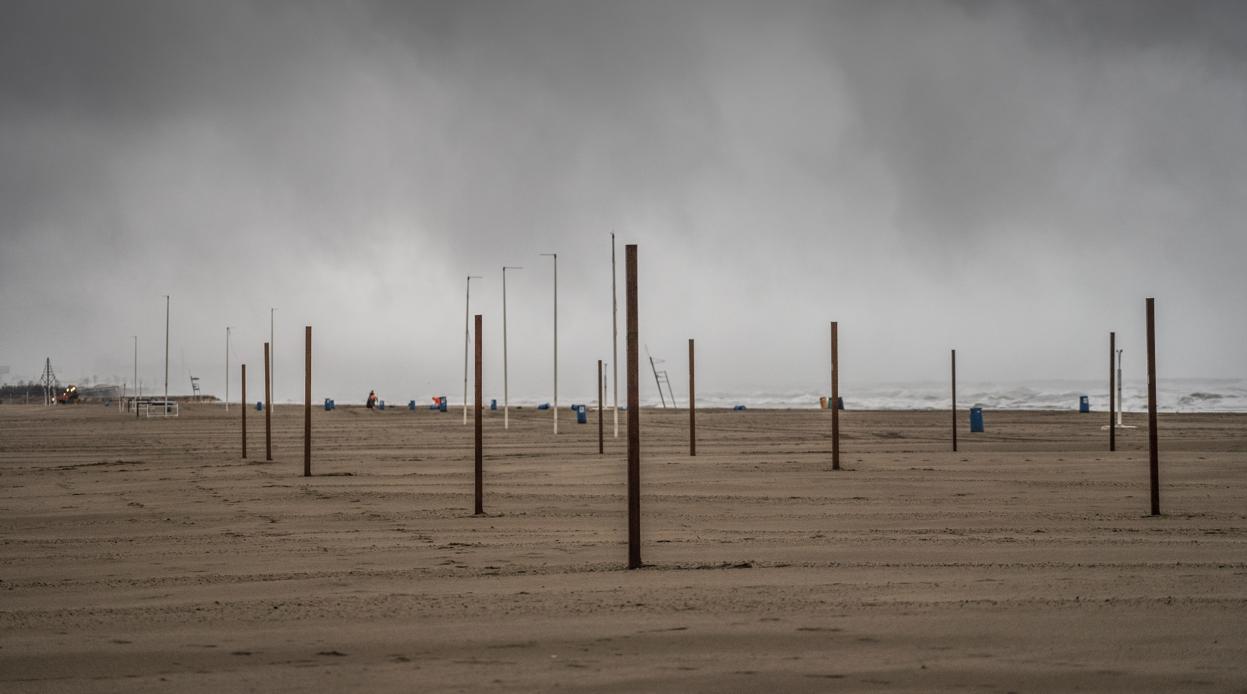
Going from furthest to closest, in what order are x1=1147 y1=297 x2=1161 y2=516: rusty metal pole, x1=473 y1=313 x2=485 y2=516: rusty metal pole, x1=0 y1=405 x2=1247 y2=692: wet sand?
x1=473 y1=313 x2=485 y2=516: rusty metal pole
x1=1147 y1=297 x2=1161 y2=516: rusty metal pole
x1=0 y1=405 x2=1247 y2=692: wet sand

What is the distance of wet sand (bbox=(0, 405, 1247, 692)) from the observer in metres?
5.31

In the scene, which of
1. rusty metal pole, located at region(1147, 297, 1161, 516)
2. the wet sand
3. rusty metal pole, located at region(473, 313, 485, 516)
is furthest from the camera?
rusty metal pole, located at region(473, 313, 485, 516)

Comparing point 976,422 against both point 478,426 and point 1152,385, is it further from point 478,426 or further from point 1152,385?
point 478,426

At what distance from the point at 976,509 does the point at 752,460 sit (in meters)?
10.3

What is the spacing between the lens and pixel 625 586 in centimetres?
753

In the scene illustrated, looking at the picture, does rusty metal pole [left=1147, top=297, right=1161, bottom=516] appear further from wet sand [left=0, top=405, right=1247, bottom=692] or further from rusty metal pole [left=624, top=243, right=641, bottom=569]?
rusty metal pole [left=624, top=243, right=641, bottom=569]

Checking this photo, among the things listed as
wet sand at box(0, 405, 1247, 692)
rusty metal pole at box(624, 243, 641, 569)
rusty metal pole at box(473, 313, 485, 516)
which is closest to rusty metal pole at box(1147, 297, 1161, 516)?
wet sand at box(0, 405, 1247, 692)

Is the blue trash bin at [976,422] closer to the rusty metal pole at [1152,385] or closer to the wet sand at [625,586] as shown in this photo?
the wet sand at [625,586]

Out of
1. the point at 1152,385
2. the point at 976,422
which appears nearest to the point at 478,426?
the point at 1152,385

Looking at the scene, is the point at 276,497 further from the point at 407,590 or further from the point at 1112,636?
the point at 1112,636

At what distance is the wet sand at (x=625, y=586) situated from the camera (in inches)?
209

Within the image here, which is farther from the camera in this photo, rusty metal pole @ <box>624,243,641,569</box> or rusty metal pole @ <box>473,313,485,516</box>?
rusty metal pole @ <box>473,313,485,516</box>

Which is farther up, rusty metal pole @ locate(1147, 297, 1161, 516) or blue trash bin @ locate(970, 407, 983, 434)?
rusty metal pole @ locate(1147, 297, 1161, 516)

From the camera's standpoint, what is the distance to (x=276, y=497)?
1515 centimetres
